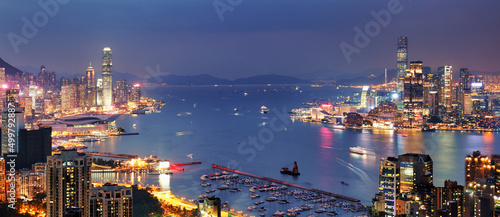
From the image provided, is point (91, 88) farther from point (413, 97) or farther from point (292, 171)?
point (292, 171)

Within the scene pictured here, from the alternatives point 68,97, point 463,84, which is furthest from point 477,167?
point 68,97

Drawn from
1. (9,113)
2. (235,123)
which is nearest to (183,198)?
(9,113)

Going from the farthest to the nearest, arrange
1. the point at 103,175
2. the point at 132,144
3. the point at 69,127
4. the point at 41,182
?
1. the point at 69,127
2. the point at 132,144
3. the point at 103,175
4. the point at 41,182

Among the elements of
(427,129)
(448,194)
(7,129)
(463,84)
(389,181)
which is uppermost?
(463,84)

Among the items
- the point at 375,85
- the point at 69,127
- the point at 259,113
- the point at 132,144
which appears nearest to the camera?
the point at 132,144

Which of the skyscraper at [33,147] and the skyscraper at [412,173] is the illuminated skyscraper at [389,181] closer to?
the skyscraper at [412,173]

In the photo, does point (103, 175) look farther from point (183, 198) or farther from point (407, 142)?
point (407, 142)
